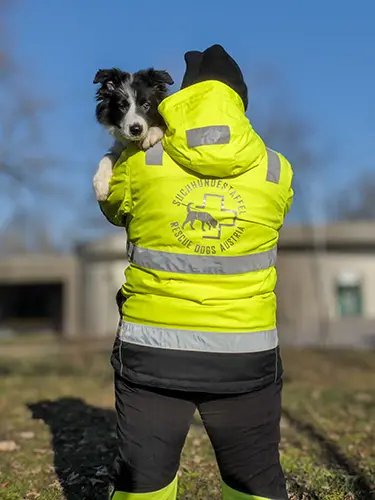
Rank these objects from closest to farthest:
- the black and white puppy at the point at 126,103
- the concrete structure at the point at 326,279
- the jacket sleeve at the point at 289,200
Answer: the jacket sleeve at the point at 289,200
the black and white puppy at the point at 126,103
the concrete structure at the point at 326,279

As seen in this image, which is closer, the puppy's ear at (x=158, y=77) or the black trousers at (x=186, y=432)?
the black trousers at (x=186, y=432)

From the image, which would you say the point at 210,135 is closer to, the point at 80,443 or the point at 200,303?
the point at 200,303

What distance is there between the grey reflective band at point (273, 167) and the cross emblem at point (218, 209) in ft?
0.74

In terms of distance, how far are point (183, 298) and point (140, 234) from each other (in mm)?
341

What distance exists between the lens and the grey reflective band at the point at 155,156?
293cm

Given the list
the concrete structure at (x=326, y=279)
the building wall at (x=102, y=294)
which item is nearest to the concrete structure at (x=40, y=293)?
the building wall at (x=102, y=294)

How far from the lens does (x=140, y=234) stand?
118 inches

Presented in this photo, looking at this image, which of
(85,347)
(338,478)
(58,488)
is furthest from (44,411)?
(85,347)

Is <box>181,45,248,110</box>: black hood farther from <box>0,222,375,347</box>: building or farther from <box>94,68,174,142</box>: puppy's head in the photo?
<box>0,222,375,347</box>: building

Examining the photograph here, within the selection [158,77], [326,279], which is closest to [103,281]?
[326,279]

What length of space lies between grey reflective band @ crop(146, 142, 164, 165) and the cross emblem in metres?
0.24

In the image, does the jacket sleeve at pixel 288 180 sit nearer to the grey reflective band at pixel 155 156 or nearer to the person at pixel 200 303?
the person at pixel 200 303

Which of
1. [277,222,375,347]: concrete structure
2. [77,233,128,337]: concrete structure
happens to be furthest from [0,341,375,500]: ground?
[77,233,128,337]: concrete structure

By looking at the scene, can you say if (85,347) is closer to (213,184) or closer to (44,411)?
(44,411)
